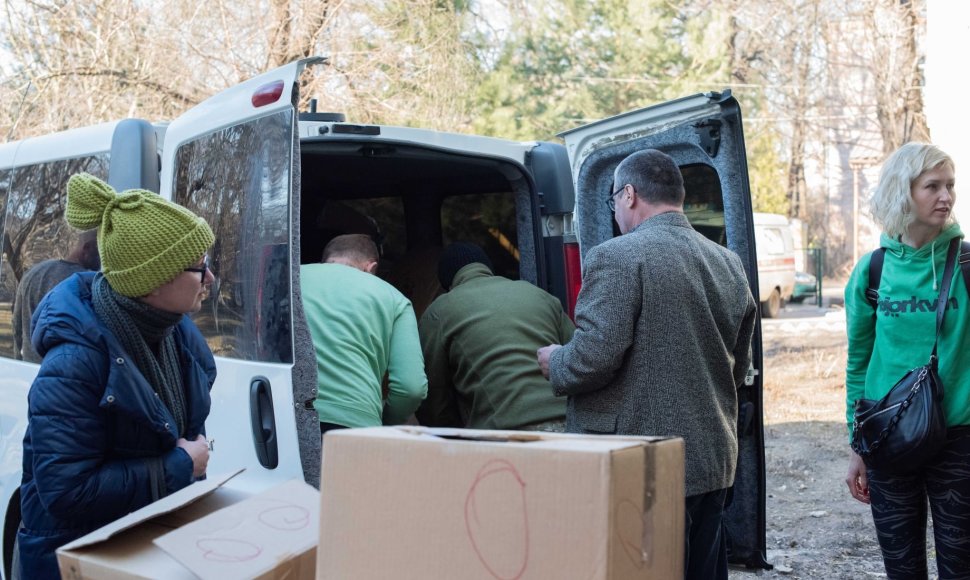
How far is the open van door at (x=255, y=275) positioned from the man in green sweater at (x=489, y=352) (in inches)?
32.6

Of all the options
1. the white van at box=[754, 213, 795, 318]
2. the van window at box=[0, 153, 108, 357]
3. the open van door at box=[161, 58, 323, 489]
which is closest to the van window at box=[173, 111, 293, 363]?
the open van door at box=[161, 58, 323, 489]

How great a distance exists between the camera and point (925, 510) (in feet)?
10.3

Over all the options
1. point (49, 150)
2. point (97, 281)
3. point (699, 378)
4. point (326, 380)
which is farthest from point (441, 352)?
point (49, 150)

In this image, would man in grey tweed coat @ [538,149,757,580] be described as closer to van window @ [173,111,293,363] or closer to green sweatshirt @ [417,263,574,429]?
green sweatshirt @ [417,263,574,429]

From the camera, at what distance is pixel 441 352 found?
378 cm

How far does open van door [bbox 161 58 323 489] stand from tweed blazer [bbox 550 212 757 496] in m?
0.84

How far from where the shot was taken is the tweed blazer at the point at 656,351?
2990 millimetres

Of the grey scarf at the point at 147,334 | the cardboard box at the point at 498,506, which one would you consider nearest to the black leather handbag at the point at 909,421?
the cardboard box at the point at 498,506

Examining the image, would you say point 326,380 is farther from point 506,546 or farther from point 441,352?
point 506,546

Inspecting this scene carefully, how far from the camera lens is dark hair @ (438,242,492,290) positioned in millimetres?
4039

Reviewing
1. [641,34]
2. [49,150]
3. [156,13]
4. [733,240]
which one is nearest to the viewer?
[733,240]

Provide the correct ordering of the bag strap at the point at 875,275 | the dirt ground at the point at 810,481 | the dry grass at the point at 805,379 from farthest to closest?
the dry grass at the point at 805,379 → the dirt ground at the point at 810,481 → the bag strap at the point at 875,275

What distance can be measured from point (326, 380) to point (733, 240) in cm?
155

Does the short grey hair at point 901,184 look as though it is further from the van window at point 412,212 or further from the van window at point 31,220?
the van window at point 31,220
